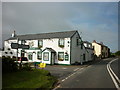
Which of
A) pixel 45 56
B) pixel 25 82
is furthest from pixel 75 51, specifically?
pixel 25 82

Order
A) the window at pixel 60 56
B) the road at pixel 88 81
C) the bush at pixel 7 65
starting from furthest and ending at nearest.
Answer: the window at pixel 60 56
the bush at pixel 7 65
the road at pixel 88 81

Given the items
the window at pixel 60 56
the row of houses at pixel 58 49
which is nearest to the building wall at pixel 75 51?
the row of houses at pixel 58 49

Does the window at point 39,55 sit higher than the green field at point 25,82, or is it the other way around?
the window at point 39,55

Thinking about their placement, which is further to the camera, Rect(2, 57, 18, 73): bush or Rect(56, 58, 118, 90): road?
Rect(2, 57, 18, 73): bush

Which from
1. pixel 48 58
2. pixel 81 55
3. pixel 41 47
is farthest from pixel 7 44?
pixel 81 55

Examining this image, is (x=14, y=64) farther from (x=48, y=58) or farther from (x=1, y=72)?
(x=48, y=58)

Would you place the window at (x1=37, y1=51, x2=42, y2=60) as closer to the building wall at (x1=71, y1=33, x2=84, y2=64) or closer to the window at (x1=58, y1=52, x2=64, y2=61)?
the window at (x1=58, y1=52, x2=64, y2=61)

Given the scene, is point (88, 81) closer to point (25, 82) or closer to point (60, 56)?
point (25, 82)

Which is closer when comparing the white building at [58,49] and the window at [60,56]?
the white building at [58,49]

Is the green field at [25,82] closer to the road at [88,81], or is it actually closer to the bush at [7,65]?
the road at [88,81]

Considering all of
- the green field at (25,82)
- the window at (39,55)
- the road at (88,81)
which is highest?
the window at (39,55)

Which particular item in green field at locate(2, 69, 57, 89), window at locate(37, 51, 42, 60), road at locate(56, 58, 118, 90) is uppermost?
window at locate(37, 51, 42, 60)

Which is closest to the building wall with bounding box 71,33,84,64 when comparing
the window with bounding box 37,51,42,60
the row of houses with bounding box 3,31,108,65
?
the row of houses with bounding box 3,31,108,65

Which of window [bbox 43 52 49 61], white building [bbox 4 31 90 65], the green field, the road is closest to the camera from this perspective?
the green field
